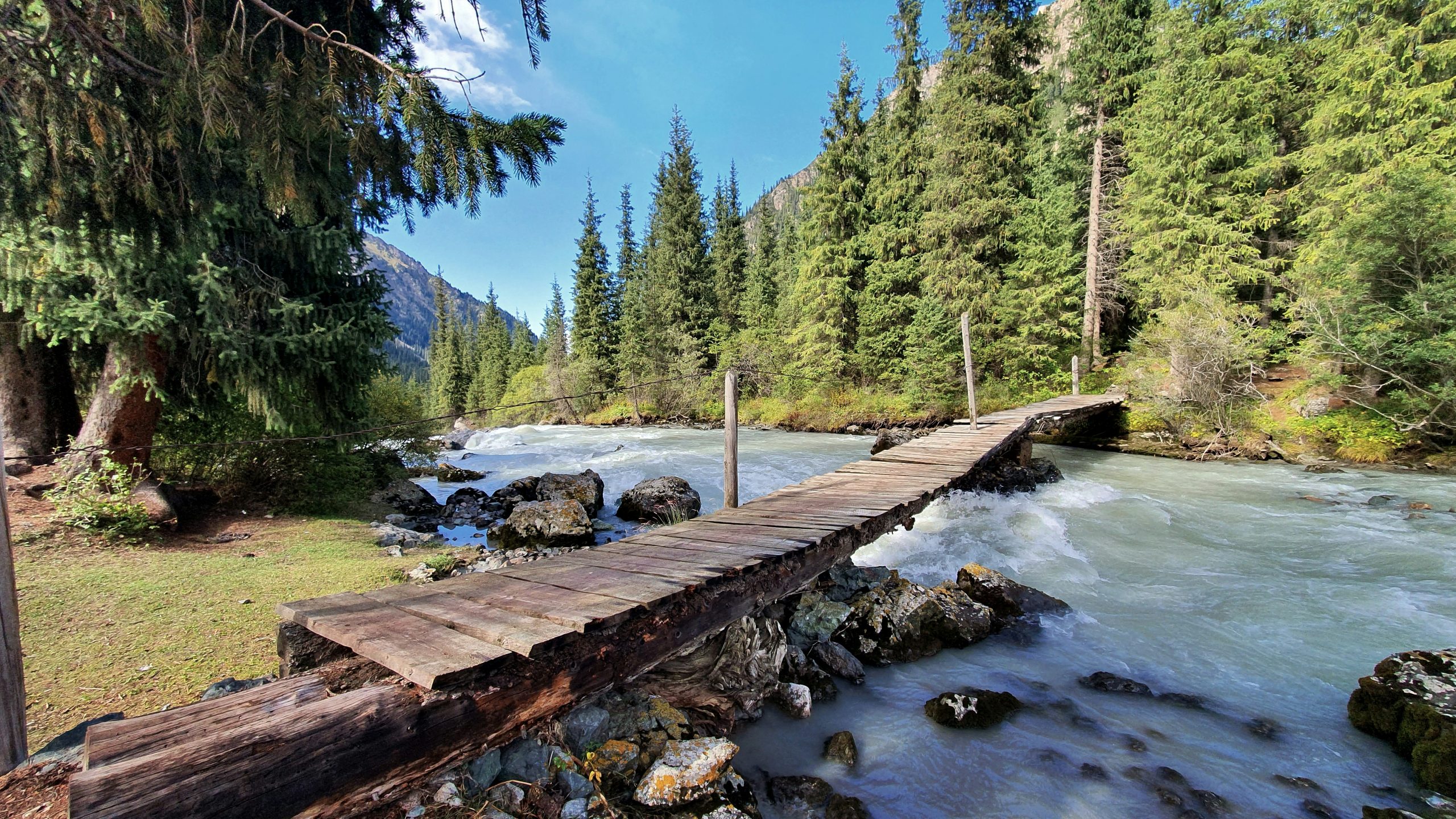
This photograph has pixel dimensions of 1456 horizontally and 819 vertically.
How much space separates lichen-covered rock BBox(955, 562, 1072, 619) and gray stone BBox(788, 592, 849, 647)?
1.59 metres

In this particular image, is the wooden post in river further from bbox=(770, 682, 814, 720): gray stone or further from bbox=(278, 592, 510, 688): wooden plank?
bbox=(278, 592, 510, 688): wooden plank

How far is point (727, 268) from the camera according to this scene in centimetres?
3616

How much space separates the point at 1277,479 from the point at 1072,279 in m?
11.9

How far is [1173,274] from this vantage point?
17.6 meters

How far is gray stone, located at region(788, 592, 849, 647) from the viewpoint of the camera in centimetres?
503

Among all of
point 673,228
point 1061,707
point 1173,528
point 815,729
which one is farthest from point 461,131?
Result: point 673,228

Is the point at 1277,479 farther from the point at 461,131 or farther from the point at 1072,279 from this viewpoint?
the point at 461,131

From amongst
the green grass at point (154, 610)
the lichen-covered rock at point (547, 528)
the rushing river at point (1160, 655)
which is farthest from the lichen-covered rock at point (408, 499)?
the green grass at point (154, 610)

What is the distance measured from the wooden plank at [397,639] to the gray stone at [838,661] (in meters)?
3.16

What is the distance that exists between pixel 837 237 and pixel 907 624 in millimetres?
21204

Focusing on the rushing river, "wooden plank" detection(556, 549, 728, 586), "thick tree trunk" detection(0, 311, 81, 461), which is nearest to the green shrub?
"thick tree trunk" detection(0, 311, 81, 461)

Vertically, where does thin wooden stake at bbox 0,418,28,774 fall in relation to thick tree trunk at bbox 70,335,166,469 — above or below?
below

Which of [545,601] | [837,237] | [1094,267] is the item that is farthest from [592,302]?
[545,601]

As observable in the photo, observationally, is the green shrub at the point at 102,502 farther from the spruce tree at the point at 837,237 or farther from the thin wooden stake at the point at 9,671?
the spruce tree at the point at 837,237
